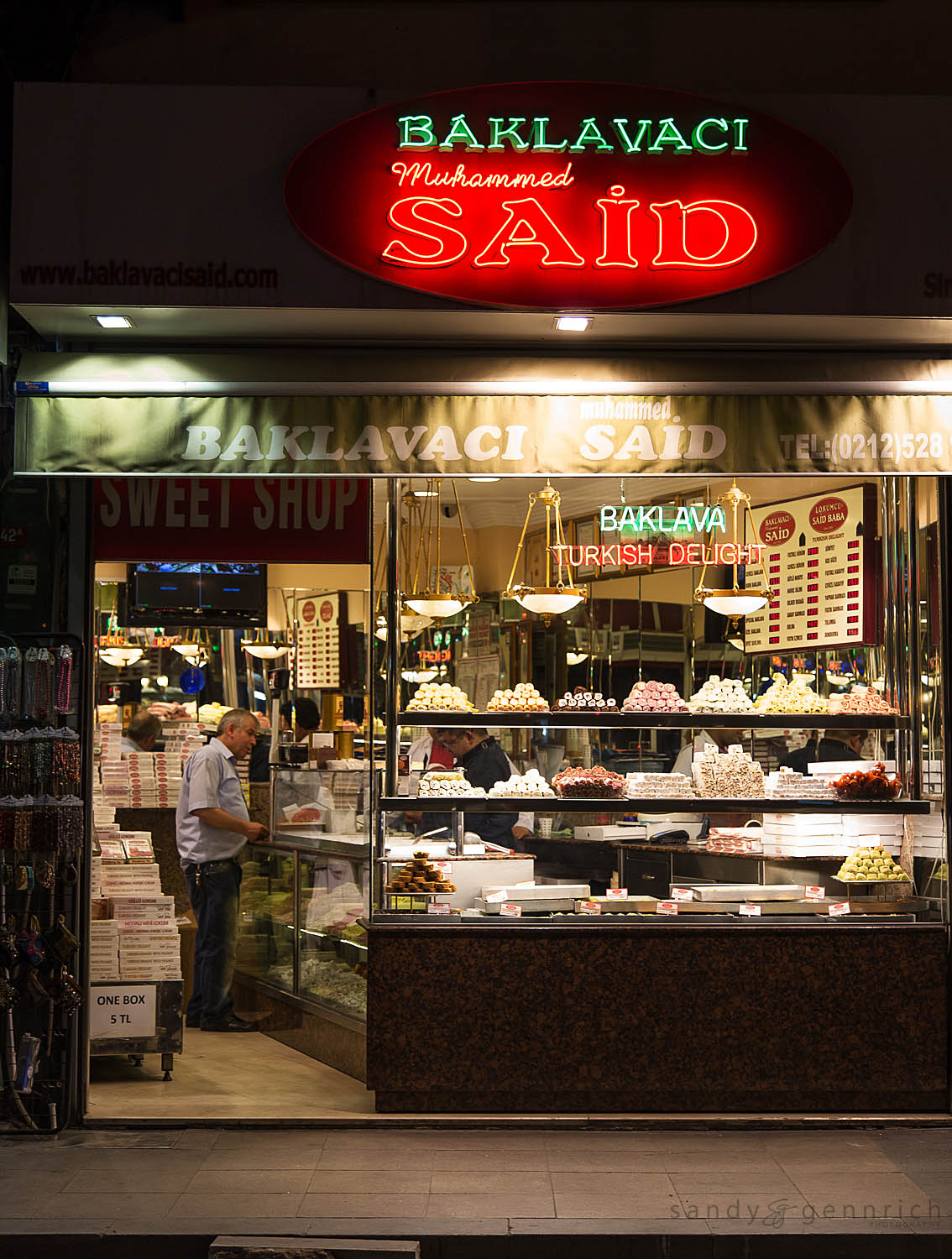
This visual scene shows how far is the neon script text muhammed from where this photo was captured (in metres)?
6.98

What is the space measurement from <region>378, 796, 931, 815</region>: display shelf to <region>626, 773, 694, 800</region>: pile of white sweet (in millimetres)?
62

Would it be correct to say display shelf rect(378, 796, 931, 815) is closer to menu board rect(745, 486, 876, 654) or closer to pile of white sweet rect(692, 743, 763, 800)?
pile of white sweet rect(692, 743, 763, 800)

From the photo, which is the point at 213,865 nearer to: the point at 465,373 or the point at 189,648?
the point at 465,373

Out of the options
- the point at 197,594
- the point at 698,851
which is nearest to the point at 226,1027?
the point at 197,594

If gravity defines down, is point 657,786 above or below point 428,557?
below

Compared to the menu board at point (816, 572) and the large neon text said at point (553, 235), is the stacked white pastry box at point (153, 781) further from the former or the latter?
the large neon text said at point (553, 235)

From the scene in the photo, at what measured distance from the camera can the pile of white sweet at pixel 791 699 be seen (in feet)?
26.5

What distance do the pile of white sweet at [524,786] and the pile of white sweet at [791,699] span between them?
54.4 inches

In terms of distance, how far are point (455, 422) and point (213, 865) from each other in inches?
173

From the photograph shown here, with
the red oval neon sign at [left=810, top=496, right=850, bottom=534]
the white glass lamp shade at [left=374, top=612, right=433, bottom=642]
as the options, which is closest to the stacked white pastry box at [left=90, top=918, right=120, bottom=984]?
the white glass lamp shade at [left=374, top=612, right=433, bottom=642]

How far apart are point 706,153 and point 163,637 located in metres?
9.19

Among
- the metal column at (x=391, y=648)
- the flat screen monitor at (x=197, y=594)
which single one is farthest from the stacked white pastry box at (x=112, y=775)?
the metal column at (x=391, y=648)

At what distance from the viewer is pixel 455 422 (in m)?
7.12

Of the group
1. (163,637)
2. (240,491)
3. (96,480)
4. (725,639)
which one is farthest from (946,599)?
→ (163,637)
